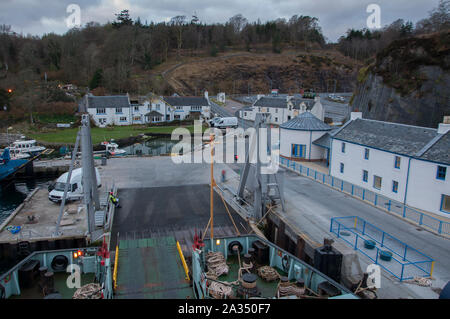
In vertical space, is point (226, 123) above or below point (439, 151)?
below

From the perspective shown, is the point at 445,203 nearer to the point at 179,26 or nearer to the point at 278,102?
the point at 278,102

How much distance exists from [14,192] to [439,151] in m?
37.2

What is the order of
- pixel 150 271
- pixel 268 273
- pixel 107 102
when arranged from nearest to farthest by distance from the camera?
pixel 268 273, pixel 150 271, pixel 107 102

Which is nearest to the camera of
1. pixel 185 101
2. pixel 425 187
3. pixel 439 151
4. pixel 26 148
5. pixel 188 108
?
pixel 439 151

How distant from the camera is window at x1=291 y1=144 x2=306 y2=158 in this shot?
35.0 m

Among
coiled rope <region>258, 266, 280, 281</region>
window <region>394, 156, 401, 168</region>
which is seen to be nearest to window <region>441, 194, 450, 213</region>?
window <region>394, 156, 401, 168</region>

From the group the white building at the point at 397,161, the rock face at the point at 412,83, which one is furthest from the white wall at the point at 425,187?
the rock face at the point at 412,83

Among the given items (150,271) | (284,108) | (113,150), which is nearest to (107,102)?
(113,150)

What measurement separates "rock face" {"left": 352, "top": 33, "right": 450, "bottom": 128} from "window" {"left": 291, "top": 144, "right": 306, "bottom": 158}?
48.0ft

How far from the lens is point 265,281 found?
46.2 ft

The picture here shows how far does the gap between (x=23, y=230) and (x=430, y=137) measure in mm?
26004

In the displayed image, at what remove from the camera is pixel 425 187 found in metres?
21.2

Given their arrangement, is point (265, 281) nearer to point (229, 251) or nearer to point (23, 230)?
point (229, 251)
